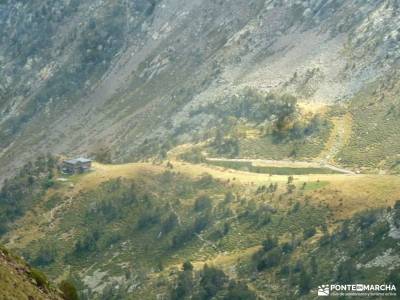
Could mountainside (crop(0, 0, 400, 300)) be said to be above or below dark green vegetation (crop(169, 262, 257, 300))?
above

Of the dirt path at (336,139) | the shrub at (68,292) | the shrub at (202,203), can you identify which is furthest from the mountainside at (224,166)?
the dirt path at (336,139)

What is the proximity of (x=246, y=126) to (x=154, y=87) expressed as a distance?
47.8 m

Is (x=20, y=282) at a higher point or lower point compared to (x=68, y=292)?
higher

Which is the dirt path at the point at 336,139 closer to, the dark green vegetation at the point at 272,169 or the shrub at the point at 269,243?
the dark green vegetation at the point at 272,169

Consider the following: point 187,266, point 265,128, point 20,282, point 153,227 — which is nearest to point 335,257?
point 187,266

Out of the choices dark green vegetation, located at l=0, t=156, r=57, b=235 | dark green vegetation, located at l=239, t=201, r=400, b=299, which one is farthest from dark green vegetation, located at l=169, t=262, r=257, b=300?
dark green vegetation, located at l=0, t=156, r=57, b=235

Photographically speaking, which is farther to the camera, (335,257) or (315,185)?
(315,185)

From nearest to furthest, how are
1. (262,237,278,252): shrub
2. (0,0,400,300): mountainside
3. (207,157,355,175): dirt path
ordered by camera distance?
1. (0,0,400,300): mountainside
2. (262,237,278,252): shrub
3. (207,157,355,175): dirt path

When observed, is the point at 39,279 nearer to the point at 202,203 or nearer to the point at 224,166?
the point at 202,203

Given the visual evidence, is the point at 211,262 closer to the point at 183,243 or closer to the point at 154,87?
the point at 183,243

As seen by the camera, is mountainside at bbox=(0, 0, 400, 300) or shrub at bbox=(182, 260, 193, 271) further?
shrub at bbox=(182, 260, 193, 271)

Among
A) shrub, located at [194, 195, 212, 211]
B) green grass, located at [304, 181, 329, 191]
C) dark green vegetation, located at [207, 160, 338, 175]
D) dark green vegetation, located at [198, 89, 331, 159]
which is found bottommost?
shrub, located at [194, 195, 212, 211]

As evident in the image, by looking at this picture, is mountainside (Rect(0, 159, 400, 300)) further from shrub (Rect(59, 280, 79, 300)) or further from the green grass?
shrub (Rect(59, 280, 79, 300))

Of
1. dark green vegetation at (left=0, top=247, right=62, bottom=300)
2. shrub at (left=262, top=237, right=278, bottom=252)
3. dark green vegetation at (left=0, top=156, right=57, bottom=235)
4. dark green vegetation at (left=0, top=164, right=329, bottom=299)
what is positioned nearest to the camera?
dark green vegetation at (left=0, top=247, right=62, bottom=300)
